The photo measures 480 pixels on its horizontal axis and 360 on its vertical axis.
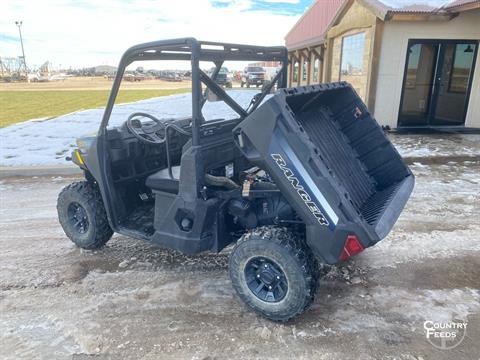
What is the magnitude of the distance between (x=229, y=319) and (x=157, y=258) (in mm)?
1212

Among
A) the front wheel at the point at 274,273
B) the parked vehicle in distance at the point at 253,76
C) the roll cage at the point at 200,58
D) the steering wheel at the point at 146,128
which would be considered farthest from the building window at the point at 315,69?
the front wheel at the point at 274,273

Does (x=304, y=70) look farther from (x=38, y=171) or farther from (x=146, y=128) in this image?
(x=146, y=128)

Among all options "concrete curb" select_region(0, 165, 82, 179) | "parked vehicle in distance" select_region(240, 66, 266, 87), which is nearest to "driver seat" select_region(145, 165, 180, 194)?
"concrete curb" select_region(0, 165, 82, 179)

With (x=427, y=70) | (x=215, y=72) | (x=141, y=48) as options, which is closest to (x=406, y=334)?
(x=215, y=72)

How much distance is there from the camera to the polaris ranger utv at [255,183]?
8.46 ft

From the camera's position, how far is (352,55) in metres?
11.9

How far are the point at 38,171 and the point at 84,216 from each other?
138 inches

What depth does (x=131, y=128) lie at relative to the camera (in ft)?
11.6

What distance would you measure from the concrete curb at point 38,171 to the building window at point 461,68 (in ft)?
31.8

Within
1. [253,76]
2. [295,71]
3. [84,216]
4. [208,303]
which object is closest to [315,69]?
[295,71]

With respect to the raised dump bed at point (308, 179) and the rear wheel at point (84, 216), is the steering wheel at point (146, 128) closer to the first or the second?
the rear wheel at point (84, 216)

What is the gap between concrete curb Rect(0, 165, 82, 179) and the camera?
270 inches

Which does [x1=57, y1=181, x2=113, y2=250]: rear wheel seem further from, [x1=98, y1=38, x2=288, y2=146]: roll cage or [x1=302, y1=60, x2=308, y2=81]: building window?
[x1=302, y1=60, x2=308, y2=81]: building window

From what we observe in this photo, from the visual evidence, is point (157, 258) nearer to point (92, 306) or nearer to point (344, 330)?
point (92, 306)
